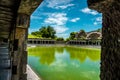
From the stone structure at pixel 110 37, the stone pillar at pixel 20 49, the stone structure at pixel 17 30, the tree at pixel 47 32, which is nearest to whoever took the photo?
the stone structure at pixel 110 37

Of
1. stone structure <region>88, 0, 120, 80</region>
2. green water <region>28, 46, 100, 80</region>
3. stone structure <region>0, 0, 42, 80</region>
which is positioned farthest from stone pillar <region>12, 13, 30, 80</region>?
green water <region>28, 46, 100, 80</region>

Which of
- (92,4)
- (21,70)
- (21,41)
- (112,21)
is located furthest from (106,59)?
(21,70)

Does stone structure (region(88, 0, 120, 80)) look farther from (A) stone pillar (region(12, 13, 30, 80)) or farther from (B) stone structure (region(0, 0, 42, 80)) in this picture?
(A) stone pillar (region(12, 13, 30, 80))

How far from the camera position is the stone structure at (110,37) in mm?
1240

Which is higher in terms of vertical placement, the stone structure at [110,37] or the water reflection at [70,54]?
the stone structure at [110,37]

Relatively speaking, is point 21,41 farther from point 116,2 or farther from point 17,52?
point 116,2

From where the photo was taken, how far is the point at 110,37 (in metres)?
1.34

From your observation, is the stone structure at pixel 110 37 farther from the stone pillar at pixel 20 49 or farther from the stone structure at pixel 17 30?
the stone pillar at pixel 20 49

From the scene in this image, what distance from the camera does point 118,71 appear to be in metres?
1.22

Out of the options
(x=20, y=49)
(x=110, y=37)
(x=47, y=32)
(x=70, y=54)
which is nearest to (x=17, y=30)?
(x=20, y=49)

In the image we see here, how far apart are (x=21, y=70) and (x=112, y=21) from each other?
4423mm

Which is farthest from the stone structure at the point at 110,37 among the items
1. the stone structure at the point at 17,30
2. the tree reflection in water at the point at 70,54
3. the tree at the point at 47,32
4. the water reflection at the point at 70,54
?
the tree at the point at 47,32

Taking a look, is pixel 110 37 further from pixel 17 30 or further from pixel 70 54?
pixel 70 54

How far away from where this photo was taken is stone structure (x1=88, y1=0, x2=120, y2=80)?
1240mm
